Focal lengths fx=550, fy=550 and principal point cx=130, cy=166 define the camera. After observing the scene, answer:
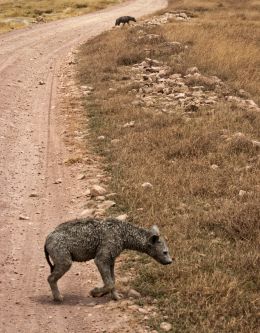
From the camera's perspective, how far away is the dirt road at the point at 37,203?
721 cm

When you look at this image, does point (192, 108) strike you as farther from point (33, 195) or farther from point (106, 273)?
point (106, 273)

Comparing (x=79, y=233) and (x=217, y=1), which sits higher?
(x=79, y=233)

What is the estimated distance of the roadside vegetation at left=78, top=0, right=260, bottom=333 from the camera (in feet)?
24.3

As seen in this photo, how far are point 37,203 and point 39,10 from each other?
48.0m

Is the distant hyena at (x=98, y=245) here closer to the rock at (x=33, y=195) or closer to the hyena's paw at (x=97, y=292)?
the hyena's paw at (x=97, y=292)

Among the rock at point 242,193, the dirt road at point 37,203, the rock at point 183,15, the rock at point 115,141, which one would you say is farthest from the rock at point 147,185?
the rock at point 183,15

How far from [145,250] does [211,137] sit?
23.2ft

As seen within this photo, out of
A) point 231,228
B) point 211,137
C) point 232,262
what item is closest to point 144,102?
point 211,137

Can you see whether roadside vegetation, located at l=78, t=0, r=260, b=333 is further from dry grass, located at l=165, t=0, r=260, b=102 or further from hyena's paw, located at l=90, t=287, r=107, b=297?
hyena's paw, located at l=90, t=287, r=107, b=297

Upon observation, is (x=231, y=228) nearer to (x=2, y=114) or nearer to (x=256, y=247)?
(x=256, y=247)

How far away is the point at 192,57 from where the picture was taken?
993 inches

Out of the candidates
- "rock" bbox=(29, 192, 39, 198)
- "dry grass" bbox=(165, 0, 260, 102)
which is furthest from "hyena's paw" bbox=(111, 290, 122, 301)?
"dry grass" bbox=(165, 0, 260, 102)

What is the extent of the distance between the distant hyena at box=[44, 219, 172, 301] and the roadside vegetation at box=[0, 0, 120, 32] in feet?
124

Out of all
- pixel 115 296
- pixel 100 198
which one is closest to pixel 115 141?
pixel 100 198
